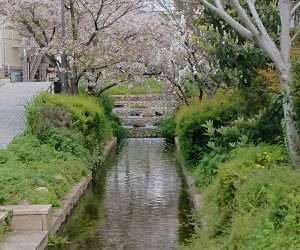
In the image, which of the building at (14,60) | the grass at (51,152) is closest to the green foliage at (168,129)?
the grass at (51,152)

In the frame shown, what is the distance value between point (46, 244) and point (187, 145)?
752 cm

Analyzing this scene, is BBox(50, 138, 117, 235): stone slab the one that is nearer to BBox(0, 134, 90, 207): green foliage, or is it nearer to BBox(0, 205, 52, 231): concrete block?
BBox(0, 134, 90, 207): green foliage

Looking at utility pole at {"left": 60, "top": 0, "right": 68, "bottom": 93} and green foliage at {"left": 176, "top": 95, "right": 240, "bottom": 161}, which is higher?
utility pole at {"left": 60, "top": 0, "right": 68, "bottom": 93}

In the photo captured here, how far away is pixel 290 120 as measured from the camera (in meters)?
9.77

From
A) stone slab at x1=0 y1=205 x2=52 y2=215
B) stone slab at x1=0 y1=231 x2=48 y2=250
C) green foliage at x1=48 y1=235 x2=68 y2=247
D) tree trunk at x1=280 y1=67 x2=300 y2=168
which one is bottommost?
green foliage at x1=48 y1=235 x2=68 y2=247

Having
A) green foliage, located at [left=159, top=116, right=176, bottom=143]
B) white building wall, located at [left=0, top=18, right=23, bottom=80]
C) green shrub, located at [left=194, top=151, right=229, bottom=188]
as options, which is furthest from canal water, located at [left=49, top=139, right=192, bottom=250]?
white building wall, located at [left=0, top=18, right=23, bottom=80]

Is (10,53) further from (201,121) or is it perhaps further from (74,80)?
(201,121)

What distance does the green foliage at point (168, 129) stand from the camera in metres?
29.6

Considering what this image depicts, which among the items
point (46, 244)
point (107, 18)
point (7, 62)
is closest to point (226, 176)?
point (46, 244)

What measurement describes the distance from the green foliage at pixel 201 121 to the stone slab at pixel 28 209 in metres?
6.22

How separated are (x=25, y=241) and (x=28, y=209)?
1.01 meters

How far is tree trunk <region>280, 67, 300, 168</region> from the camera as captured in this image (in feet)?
31.8

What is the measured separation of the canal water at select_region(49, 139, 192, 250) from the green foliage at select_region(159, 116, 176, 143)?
25.6ft

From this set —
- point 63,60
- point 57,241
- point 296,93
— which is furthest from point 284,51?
point 63,60
